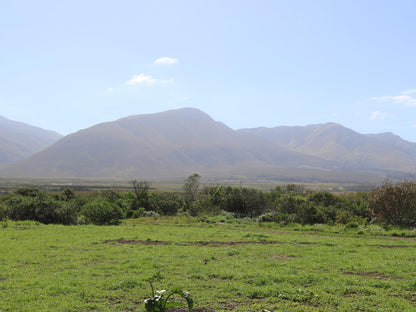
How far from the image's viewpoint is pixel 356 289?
351 inches

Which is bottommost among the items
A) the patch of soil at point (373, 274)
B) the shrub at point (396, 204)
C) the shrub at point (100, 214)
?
the shrub at point (100, 214)

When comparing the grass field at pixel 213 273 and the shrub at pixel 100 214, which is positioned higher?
the grass field at pixel 213 273

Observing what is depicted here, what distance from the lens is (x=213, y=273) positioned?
10.3m

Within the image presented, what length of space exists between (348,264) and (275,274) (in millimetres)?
3405

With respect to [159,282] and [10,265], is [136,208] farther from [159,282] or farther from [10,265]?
[159,282]

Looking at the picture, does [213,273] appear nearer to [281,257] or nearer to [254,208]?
[281,257]

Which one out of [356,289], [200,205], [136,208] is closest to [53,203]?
[136,208]

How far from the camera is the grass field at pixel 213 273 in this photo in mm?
8062

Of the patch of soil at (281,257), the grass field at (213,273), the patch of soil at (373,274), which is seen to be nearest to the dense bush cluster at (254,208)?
the grass field at (213,273)

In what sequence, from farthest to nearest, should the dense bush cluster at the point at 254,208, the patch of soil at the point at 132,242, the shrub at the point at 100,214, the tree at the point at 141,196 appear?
the tree at the point at 141,196
the shrub at the point at 100,214
the dense bush cluster at the point at 254,208
the patch of soil at the point at 132,242

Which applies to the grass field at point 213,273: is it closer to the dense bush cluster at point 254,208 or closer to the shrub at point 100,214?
the dense bush cluster at point 254,208

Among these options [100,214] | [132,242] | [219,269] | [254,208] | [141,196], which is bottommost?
[254,208]

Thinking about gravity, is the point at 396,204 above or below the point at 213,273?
above

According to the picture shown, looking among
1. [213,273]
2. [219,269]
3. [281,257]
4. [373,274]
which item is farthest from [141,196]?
[373,274]
